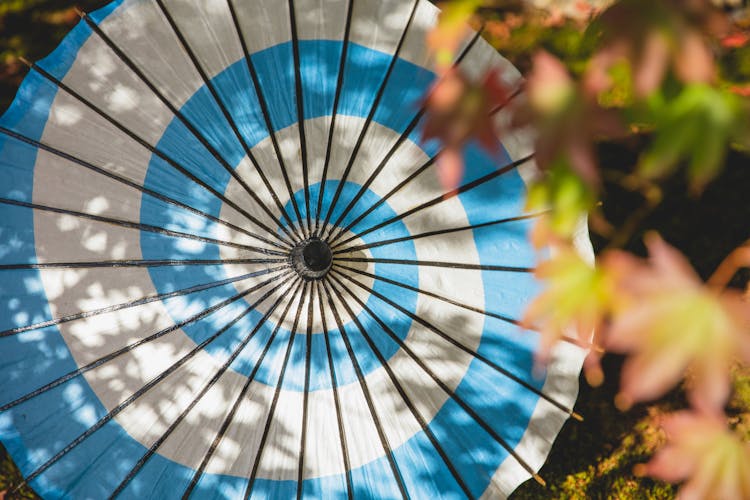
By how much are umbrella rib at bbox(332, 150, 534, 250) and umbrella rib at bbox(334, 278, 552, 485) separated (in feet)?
0.89

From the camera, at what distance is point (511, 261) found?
2355 millimetres

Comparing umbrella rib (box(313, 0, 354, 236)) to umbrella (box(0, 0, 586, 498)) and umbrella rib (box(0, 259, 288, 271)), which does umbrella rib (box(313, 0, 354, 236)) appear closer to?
umbrella (box(0, 0, 586, 498))

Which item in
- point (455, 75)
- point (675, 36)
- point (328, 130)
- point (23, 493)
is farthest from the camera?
point (23, 493)

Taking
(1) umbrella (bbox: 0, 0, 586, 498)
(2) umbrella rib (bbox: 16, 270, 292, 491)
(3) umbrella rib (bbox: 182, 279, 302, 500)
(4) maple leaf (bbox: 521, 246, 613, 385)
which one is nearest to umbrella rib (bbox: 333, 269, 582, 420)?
(1) umbrella (bbox: 0, 0, 586, 498)

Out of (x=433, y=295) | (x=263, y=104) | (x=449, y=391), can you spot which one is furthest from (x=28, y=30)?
(x=449, y=391)

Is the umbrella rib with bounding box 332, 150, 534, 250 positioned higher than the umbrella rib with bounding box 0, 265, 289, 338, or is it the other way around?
the umbrella rib with bounding box 332, 150, 534, 250

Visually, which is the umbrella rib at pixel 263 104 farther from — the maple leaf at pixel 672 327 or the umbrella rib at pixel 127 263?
the maple leaf at pixel 672 327

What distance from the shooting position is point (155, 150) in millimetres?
2332

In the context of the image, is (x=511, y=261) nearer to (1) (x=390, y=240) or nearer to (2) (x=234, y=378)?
(1) (x=390, y=240)

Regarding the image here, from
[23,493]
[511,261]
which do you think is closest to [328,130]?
[511,261]

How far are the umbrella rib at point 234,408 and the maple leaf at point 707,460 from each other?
1.66m

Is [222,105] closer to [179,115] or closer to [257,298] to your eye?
[179,115]

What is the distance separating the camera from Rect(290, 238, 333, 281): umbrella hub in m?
2.39

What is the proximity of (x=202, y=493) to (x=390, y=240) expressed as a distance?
150cm
